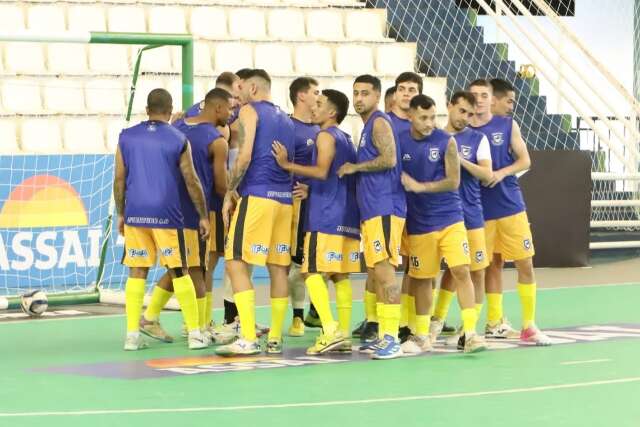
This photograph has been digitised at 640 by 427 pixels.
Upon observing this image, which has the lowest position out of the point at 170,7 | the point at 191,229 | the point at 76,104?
the point at 191,229

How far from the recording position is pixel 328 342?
32.8 feet

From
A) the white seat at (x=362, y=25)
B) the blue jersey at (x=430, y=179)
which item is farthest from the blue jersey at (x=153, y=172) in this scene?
the white seat at (x=362, y=25)

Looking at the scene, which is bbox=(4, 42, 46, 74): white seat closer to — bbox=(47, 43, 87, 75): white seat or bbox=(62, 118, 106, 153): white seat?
bbox=(47, 43, 87, 75): white seat

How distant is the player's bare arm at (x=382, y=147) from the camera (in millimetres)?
9805

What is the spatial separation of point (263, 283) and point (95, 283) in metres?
2.29

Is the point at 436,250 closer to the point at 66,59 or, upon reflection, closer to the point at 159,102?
the point at 159,102

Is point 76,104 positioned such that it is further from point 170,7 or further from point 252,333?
point 252,333

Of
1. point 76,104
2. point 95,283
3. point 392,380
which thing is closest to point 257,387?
point 392,380

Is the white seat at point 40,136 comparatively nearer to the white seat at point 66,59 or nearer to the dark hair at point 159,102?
the white seat at point 66,59

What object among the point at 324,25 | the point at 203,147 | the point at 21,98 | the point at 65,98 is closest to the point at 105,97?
the point at 65,98

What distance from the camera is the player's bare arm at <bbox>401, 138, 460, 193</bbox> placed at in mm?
9922

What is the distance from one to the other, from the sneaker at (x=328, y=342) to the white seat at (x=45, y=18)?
30.2 ft

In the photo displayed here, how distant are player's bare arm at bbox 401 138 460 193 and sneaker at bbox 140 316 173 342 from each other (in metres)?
2.33

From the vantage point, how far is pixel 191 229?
1064 centimetres
